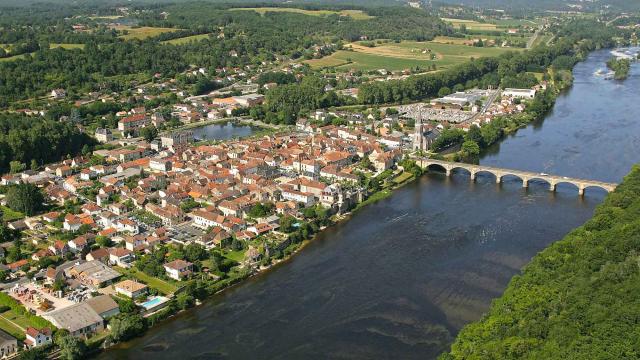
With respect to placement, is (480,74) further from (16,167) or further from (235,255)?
(235,255)

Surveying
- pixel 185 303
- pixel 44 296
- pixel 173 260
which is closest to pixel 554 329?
pixel 185 303

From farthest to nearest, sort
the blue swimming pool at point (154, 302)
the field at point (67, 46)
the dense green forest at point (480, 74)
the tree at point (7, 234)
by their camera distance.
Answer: the field at point (67, 46)
the dense green forest at point (480, 74)
the tree at point (7, 234)
the blue swimming pool at point (154, 302)

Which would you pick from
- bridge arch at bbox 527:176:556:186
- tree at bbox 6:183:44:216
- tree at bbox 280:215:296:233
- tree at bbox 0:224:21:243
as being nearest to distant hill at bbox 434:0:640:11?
bridge arch at bbox 527:176:556:186

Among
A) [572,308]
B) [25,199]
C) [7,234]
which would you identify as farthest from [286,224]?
[572,308]

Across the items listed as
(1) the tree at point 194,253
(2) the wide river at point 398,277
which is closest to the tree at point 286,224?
(2) the wide river at point 398,277

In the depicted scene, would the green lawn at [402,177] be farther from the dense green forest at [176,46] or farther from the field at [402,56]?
the field at [402,56]

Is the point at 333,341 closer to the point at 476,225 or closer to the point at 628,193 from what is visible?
the point at 476,225

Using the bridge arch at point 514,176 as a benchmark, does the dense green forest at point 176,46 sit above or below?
above
